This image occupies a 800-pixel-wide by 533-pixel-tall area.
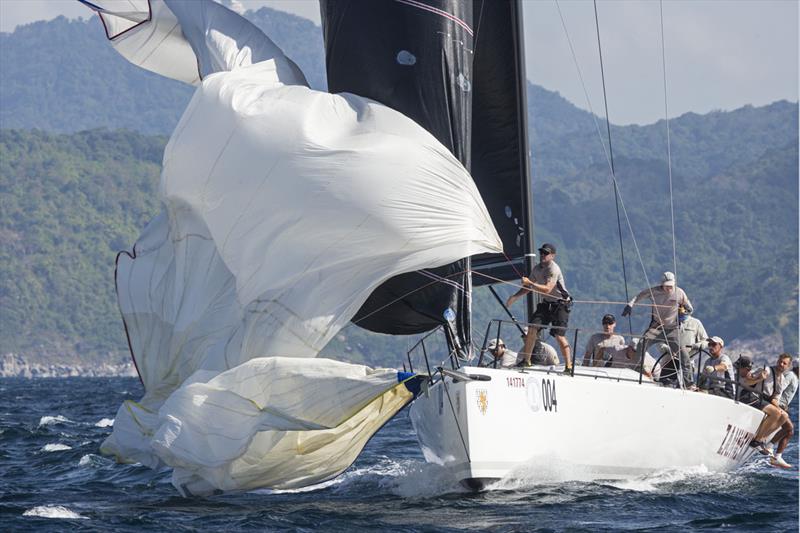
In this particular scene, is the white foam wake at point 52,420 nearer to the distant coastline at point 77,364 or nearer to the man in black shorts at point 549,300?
the man in black shorts at point 549,300

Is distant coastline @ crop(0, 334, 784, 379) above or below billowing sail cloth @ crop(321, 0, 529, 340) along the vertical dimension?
below

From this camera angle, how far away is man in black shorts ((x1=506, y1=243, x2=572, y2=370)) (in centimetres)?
1226

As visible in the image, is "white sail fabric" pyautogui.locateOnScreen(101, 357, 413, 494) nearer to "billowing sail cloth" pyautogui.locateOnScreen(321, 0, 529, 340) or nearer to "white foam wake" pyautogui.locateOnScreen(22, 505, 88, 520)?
"white foam wake" pyautogui.locateOnScreen(22, 505, 88, 520)

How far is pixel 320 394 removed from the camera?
10.6m

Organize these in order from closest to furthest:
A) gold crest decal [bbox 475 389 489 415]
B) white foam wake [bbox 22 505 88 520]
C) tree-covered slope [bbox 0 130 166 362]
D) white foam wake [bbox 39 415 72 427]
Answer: white foam wake [bbox 22 505 88 520]
gold crest decal [bbox 475 389 489 415]
white foam wake [bbox 39 415 72 427]
tree-covered slope [bbox 0 130 166 362]

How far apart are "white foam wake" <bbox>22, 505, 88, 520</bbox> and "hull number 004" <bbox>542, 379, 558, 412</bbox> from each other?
3912 millimetres

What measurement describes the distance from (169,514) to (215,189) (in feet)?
9.22

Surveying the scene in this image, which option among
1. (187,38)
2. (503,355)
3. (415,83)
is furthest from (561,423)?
(187,38)

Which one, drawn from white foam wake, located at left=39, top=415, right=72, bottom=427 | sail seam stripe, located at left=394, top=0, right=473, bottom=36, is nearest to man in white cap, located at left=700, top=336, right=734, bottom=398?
sail seam stripe, located at left=394, top=0, right=473, bottom=36

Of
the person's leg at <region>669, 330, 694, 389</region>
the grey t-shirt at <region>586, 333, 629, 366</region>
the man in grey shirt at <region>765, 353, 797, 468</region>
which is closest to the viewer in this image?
the person's leg at <region>669, 330, 694, 389</region>

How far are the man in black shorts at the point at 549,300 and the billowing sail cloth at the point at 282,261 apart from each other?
1066 millimetres

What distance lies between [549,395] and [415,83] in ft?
10.2

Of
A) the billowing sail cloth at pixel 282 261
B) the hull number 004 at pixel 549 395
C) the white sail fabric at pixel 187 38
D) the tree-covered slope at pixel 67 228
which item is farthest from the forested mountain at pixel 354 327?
the hull number 004 at pixel 549 395

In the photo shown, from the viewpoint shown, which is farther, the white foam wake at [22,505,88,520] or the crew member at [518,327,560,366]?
the crew member at [518,327,560,366]
